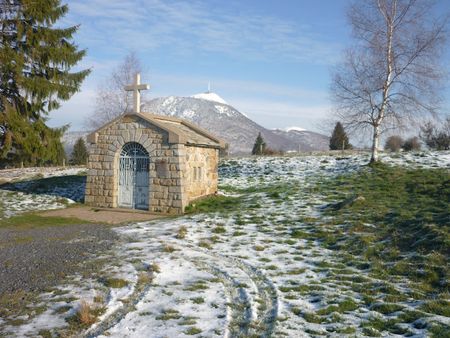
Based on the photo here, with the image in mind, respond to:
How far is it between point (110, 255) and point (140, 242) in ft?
4.59

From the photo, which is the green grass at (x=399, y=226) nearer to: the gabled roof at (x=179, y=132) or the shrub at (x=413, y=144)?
the gabled roof at (x=179, y=132)

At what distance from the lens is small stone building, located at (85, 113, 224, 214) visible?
15930 mm

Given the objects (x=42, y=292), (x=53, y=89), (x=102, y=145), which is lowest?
(x=42, y=292)

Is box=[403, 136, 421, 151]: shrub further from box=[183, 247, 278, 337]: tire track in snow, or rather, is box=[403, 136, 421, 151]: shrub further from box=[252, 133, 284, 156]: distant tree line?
box=[183, 247, 278, 337]: tire track in snow

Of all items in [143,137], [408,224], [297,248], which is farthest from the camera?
[143,137]

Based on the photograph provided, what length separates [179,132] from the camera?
16.2 meters

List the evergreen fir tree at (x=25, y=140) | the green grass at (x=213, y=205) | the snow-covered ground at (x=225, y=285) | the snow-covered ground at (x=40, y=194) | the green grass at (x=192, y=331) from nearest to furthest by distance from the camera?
1. the green grass at (x=192, y=331)
2. the snow-covered ground at (x=225, y=285)
3. the green grass at (x=213, y=205)
4. the snow-covered ground at (x=40, y=194)
5. the evergreen fir tree at (x=25, y=140)

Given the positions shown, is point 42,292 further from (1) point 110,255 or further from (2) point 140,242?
(2) point 140,242

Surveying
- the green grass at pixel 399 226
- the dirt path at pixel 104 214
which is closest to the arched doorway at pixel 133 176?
the dirt path at pixel 104 214

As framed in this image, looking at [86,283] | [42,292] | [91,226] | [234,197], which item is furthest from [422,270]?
[234,197]

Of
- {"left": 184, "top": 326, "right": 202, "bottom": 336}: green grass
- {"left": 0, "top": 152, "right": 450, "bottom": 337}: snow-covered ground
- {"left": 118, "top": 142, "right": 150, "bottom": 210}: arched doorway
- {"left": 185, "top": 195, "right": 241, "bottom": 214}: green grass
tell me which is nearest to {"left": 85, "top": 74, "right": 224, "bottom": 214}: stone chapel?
{"left": 118, "top": 142, "right": 150, "bottom": 210}: arched doorway

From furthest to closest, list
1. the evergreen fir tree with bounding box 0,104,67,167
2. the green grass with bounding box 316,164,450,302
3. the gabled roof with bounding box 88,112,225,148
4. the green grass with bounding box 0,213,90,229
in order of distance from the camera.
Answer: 1. the evergreen fir tree with bounding box 0,104,67,167
2. the gabled roof with bounding box 88,112,225,148
3. the green grass with bounding box 0,213,90,229
4. the green grass with bounding box 316,164,450,302

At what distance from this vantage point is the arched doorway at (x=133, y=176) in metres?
16.6

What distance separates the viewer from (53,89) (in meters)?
18.0
